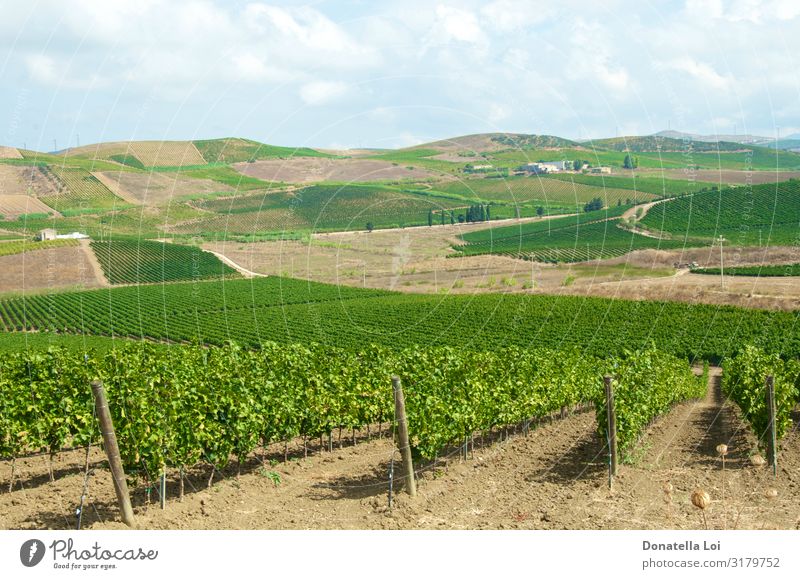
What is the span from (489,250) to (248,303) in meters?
45.8

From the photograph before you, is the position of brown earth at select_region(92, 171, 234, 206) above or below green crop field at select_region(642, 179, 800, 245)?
above

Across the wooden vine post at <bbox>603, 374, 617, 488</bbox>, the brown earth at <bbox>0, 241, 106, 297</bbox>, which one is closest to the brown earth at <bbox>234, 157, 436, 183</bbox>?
the brown earth at <bbox>0, 241, 106, 297</bbox>

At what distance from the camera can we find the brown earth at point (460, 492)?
13.3 metres

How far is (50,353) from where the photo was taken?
792 inches

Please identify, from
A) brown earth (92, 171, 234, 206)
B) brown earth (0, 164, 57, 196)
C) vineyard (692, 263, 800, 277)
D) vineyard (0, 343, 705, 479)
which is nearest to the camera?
vineyard (0, 343, 705, 479)

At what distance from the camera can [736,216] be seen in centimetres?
12094

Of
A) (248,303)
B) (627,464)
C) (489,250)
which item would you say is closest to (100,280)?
(248,303)

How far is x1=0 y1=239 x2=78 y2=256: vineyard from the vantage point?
105m

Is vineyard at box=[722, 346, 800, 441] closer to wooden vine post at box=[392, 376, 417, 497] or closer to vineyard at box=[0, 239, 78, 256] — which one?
wooden vine post at box=[392, 376, 417, 497]

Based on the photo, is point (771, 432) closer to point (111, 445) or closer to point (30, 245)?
point (111, 445)

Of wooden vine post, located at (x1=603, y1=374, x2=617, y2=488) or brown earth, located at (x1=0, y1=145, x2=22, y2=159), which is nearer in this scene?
wooden vine post, located at (x1=603, y1=374, x2=617, y2=488)

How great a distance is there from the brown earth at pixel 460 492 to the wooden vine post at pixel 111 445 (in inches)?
13.3

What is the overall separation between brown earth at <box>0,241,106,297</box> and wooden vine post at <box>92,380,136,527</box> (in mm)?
78917

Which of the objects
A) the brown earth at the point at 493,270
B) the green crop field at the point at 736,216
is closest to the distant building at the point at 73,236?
the brown earth at the point at 493,270
